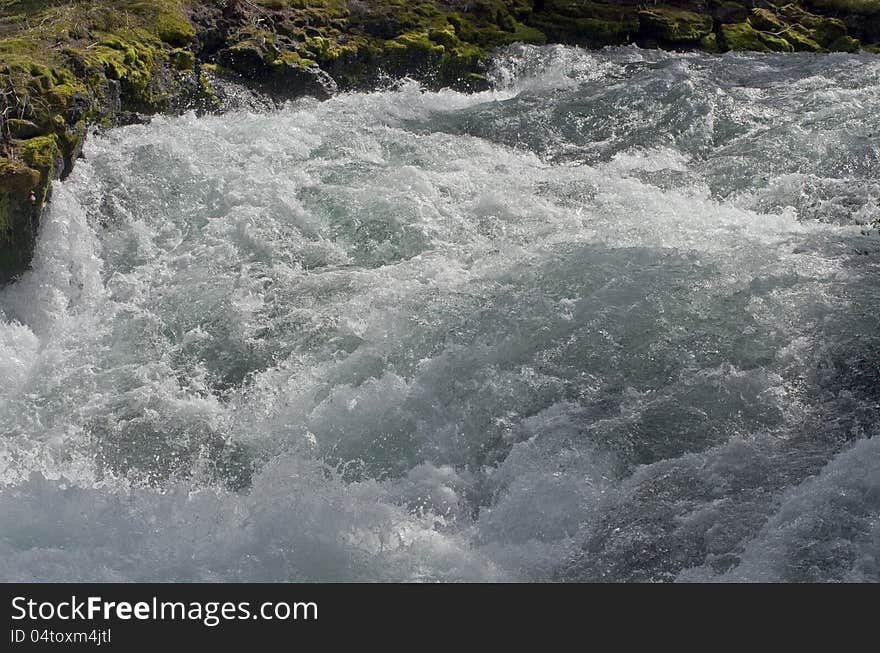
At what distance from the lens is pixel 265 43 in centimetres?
1273

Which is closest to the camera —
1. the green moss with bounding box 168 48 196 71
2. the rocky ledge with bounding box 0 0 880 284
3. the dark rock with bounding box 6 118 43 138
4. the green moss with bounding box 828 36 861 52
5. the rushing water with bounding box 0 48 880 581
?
the rushing water with bounding box 0 48 880 581

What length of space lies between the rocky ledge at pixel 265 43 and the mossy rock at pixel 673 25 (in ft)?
0.07

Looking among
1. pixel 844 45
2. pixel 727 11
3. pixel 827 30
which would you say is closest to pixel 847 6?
pixel 827 30

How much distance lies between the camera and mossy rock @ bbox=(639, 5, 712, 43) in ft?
49.5

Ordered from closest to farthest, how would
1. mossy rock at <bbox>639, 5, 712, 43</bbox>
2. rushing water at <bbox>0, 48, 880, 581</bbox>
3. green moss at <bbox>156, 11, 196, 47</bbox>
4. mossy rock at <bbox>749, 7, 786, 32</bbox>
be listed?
rushing water at <bbox>0, 48, 880, 581</bbox>, green moss at <bbox>156, 11, 196, 47</bbox>, mossy rock at <bbox>639, 5, 712, 43</bbox>, mossy rock at <bbox>749, 7, 786, 32</bbox>

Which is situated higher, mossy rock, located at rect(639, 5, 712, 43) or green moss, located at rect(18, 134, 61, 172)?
mossy rock, located at rect(639, 5, 712, 43)

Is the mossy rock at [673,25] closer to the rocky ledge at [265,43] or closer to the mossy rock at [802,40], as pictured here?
the rocky ledge at [265,43]

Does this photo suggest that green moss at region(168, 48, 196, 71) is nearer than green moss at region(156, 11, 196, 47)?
Yes

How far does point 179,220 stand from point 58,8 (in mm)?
4044

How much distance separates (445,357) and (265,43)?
6637mm

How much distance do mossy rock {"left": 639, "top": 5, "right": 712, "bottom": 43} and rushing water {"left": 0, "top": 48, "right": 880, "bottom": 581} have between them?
151 inches

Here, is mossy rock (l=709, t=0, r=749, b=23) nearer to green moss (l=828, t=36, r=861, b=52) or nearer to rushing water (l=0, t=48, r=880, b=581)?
green moss (l=828, t=36, r=861, b=52)

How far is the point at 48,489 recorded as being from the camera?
677 centimetres

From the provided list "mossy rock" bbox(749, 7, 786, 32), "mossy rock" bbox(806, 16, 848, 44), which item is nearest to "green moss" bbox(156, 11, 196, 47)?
"mossy rock" bbox(749, 7, 786, 32)
